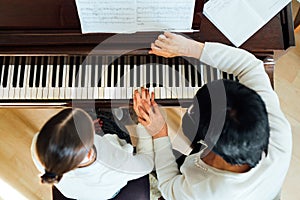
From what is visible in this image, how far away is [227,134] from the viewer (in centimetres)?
117

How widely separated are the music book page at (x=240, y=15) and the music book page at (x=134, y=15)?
0.48 feet

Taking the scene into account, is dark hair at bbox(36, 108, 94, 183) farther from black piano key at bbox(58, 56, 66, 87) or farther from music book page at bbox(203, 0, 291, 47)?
music book page at bbox(203, 0, 291, 47)

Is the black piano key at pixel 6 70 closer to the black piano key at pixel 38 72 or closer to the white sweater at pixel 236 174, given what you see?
the black piano key at pixel 38 72

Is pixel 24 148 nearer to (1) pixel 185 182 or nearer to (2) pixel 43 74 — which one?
(2) pixel 43 74

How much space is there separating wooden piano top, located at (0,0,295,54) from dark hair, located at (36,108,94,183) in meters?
A: 0.50

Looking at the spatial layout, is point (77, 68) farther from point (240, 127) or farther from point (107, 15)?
point (240, 127)

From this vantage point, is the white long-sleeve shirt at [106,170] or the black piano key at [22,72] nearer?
the white long-sleeve shirt at [106,170]

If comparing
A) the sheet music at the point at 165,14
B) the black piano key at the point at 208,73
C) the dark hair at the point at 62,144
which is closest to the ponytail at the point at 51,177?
the dark hair at the point at 62,144

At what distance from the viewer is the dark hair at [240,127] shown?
1.17m

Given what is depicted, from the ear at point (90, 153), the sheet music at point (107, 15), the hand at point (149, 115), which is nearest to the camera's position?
the ear at point (90, 153)

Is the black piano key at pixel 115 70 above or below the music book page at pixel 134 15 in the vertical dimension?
below

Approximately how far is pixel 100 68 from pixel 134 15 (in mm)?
281

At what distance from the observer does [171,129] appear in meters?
2.37

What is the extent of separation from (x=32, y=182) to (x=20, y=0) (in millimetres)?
1009
